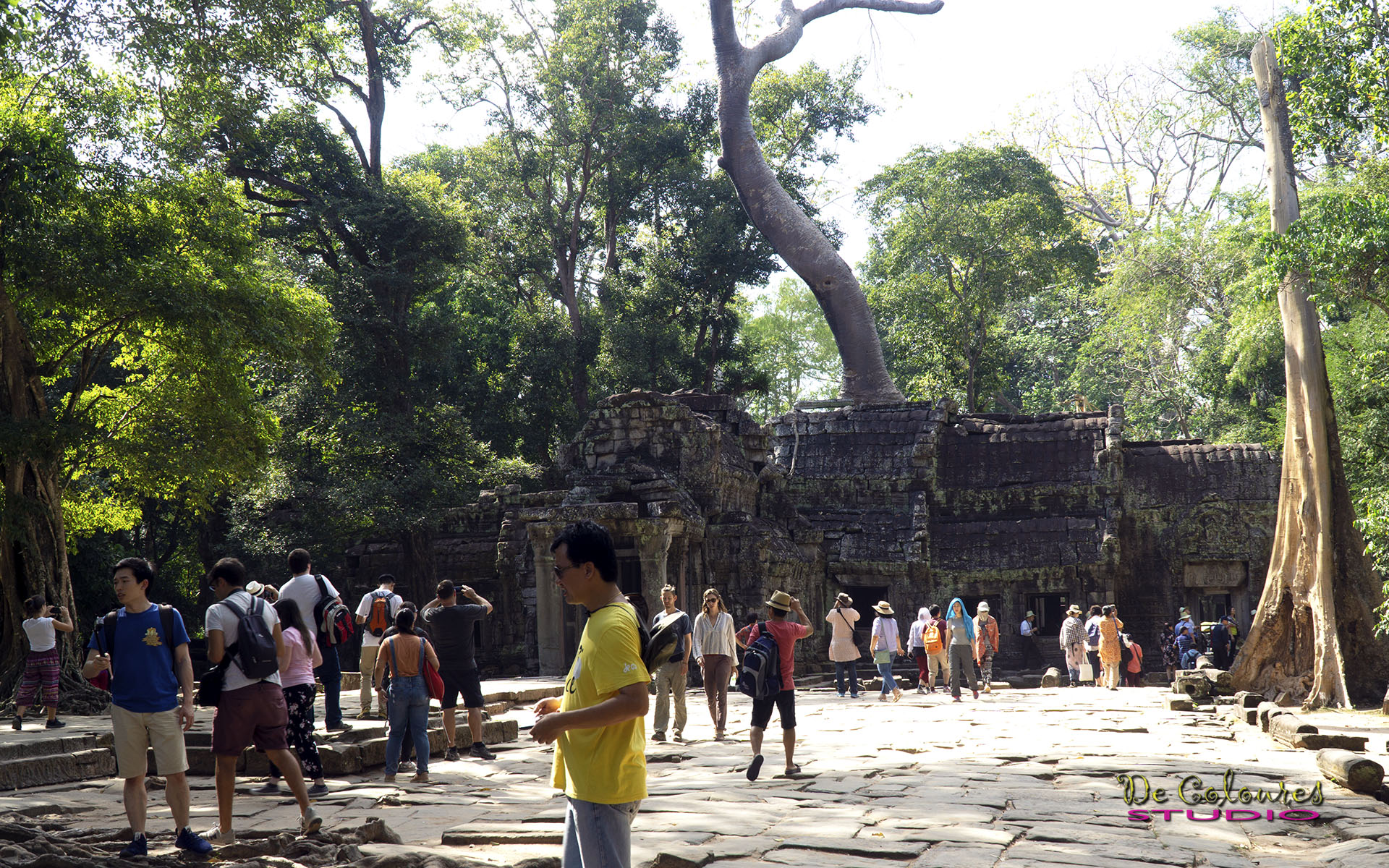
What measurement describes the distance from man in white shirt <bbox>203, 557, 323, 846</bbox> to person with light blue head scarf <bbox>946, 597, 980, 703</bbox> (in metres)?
11.1

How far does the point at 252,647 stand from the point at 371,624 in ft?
15.1

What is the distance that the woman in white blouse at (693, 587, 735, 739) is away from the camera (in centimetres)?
1057

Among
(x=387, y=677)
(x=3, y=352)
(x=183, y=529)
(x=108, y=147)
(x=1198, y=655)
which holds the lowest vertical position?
(x=1198, y=655)

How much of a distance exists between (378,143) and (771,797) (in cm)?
2394

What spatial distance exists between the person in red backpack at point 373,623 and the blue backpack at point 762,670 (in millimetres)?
4053

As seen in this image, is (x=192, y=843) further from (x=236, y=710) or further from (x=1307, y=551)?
(x=1307, y=551)

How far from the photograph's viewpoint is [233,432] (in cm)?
1589

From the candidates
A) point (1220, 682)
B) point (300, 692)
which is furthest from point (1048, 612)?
point (300, 692)

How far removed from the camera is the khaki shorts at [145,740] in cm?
572

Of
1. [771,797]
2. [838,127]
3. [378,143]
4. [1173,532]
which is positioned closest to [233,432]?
[771,797]

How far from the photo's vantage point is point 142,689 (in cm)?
577

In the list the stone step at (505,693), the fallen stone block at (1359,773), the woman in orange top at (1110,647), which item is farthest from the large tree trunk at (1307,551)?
the stone step at (505,693)

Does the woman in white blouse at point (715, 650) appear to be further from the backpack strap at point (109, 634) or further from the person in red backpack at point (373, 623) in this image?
the backpack strap at point (109, 634)

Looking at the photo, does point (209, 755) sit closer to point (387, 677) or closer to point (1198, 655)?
point (387, 677)
